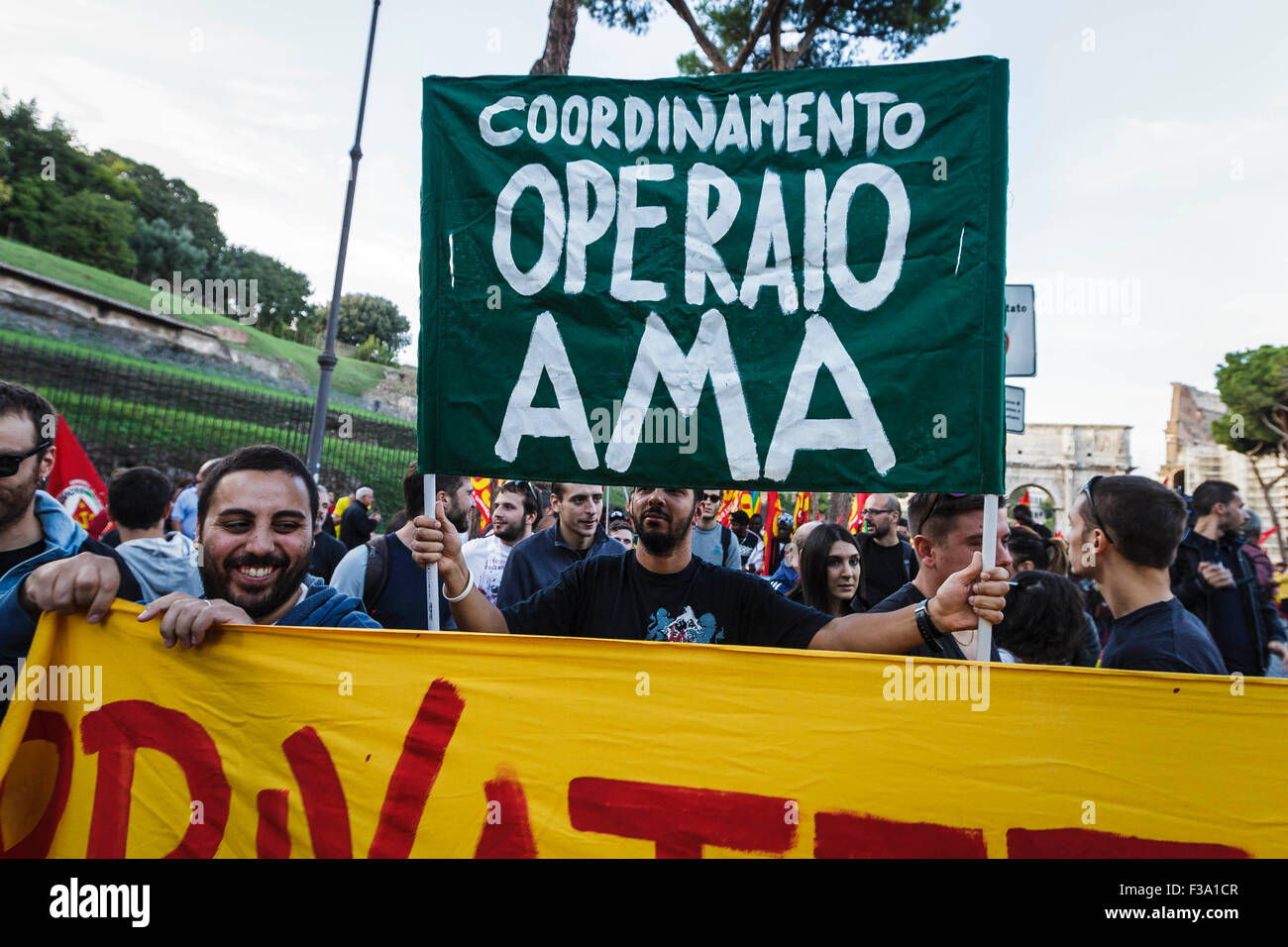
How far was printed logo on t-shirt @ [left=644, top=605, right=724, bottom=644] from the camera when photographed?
2.60 m

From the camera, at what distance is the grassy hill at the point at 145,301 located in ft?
→ 94.8

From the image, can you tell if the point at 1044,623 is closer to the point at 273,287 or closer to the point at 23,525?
the point at 23,525

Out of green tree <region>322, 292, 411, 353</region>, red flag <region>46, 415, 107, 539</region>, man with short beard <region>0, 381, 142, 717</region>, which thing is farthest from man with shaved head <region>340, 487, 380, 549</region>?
green tree <region>322, 292, 411, 353</region>

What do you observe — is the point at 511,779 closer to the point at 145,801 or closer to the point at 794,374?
the point at 145,801

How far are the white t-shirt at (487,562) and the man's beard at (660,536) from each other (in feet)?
7.48

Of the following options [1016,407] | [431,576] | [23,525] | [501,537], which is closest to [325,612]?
[431,576]

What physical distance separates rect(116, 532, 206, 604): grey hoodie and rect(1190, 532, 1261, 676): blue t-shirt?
5.53 metres

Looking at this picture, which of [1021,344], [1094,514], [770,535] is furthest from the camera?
[770,535]

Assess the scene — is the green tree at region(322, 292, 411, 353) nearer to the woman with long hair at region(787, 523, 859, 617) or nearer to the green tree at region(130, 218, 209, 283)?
the green tree at region(130, 218, 209, 283)

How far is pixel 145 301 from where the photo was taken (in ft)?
106

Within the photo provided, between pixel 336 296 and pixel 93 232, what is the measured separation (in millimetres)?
36007

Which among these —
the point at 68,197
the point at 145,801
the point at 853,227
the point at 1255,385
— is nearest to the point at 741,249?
the point at 853,227

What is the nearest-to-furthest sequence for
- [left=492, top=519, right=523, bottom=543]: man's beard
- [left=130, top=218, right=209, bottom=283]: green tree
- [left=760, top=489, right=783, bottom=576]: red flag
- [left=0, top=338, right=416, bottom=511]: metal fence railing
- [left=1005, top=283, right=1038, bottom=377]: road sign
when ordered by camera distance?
[left=1005, top=283, right=1038, bottom=377]: road sign, [left=492, top=519, right=523, bottom=543]: man's beard, [left=760, top=489, right=783, bottom=576]: red flag, [left=0, top=338, right=416, bottom=511]: metal fence railing, [left=130, top=218, right=209, bottom=283]: green tree

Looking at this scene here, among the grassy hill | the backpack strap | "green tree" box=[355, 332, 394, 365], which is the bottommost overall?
the backpack strap
